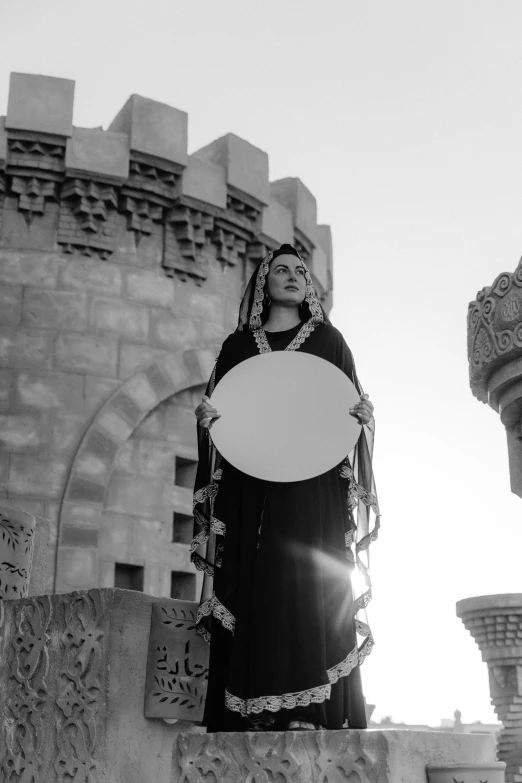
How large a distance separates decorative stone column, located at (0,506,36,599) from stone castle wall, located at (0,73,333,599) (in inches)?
148

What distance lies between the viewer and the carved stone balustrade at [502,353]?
394cm

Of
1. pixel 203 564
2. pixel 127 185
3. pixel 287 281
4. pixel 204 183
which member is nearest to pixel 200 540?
pixel 203 564

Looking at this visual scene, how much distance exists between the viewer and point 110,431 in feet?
33.1

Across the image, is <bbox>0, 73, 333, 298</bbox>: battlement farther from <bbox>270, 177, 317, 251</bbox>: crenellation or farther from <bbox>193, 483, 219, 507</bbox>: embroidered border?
<bbox>193, 483, 219, 507</bbox>: embroidered border

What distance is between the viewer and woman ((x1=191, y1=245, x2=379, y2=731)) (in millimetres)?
3908

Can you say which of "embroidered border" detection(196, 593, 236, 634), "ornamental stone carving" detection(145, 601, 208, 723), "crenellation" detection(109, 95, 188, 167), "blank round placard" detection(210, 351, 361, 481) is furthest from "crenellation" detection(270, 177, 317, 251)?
"embroidered border" detection(196, 593, 236, 634)

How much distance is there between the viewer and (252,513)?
4.29m

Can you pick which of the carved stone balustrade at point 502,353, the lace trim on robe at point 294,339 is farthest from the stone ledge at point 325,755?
the lace trim on robe at point 294,339

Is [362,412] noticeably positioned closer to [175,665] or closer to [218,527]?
[218,527]

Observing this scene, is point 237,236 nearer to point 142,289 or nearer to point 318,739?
point 142,289

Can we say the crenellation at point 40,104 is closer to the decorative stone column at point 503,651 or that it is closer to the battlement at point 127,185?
the battlement at point 127,185

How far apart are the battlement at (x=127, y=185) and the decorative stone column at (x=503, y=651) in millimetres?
4983

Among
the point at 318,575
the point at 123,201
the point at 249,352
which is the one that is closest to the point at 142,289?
the point at 123,201

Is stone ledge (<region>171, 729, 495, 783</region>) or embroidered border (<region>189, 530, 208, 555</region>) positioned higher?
embroidered border (<region>189, 530, 208, 555</region>)
